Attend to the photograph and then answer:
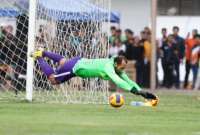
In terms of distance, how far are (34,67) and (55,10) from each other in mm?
1477

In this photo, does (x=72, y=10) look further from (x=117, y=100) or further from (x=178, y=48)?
(x=178, y=48)

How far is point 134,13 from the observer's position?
3566cm

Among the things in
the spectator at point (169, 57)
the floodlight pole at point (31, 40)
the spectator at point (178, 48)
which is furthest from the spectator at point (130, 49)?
the floodlight pole at point (31, 40)

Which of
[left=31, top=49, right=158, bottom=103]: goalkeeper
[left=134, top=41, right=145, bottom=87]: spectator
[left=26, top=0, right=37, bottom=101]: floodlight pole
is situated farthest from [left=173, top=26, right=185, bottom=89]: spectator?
[left=31, top=49, right=158, bottom=103]: goalkeeper

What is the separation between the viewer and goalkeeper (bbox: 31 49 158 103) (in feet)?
59.1

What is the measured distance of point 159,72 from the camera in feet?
110

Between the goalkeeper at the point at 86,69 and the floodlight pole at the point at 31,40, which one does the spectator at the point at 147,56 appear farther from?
the goalkeeper at the point at 86,69

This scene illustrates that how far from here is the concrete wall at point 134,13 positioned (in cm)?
3553

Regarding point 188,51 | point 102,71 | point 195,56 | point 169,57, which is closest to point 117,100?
point 102,71

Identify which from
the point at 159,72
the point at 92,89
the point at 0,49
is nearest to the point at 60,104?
the point at 92,89

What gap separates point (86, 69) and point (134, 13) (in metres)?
16.9

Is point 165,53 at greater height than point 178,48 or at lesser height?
lesser

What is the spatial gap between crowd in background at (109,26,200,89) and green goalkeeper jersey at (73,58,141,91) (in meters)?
11.0

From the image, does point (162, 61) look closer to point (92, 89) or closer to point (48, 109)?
point (92, 89)
